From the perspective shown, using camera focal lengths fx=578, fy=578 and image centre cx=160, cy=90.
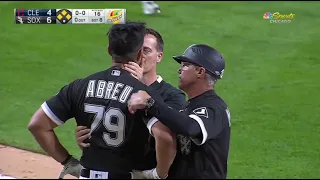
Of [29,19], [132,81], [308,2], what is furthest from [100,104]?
[308,2]

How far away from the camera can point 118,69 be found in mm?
3295

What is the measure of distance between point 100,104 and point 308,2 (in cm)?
1398

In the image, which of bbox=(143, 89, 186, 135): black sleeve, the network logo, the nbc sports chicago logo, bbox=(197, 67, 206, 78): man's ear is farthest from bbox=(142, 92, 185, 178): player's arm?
the network logo

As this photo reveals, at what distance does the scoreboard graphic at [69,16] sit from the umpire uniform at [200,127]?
8.09 m

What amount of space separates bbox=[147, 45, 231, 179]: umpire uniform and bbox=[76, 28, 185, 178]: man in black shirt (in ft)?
0.29

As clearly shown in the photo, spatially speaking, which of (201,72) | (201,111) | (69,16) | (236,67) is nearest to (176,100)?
(201,72)

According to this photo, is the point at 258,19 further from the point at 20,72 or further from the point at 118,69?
the point at 118,69

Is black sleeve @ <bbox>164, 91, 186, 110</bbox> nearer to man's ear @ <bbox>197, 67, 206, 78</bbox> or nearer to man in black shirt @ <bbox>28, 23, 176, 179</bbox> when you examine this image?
man's ear @ <bbox>197, 67, 206, 78</bbox>

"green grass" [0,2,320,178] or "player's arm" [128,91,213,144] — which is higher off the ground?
"player's arm" [128,91,213,144]

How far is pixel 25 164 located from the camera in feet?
20.8

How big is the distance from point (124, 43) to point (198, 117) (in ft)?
1.93

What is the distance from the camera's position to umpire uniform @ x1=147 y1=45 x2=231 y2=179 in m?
3.08

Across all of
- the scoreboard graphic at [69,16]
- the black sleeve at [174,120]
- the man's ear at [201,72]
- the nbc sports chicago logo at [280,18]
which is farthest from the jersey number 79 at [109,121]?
the nbc sports chicago logo at [280,18]

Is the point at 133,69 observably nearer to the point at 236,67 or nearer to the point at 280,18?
the point at 236,67
